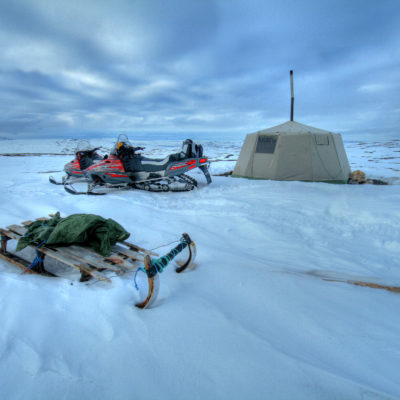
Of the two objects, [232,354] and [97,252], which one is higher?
[97,252]

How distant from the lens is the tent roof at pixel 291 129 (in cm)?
883

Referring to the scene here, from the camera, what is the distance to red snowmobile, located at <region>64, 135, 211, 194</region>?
23.5 ft

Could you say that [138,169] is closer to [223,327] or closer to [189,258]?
[189,258]

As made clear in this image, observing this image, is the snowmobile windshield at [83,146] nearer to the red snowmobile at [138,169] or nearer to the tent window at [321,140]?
the red snowmobile at [138,169]

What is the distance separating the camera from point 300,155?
870 cm

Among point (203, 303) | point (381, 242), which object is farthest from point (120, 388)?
point (381, 242)

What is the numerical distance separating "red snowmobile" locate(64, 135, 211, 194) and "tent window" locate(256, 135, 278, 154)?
3.02 m

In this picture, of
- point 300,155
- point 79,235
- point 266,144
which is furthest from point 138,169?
point 300,155

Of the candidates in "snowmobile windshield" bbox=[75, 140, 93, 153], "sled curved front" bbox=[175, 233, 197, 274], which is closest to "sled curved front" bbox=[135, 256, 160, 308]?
"sled curved front" bbox=[175, 233, 197, 274]

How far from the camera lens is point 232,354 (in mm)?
1617

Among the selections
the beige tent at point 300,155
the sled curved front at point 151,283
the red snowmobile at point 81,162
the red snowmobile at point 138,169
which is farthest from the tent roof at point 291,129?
the sled curved front at point 151,283

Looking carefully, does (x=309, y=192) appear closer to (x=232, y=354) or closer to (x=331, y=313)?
(x=331, y=313)

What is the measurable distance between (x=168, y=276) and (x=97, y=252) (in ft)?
2.96

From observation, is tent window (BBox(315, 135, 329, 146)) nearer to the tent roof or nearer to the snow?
the tent roof
